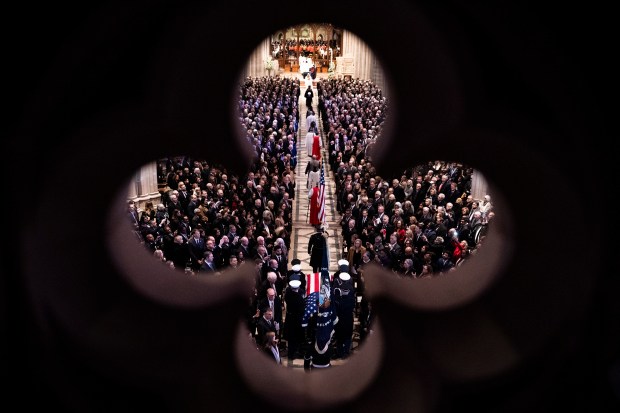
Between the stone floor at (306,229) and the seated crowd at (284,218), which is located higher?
the seated crowd at (284,218)

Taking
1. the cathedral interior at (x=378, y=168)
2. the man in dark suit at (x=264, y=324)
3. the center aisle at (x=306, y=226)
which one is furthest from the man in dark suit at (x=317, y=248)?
the cathedral interior at (x=378, y=168)

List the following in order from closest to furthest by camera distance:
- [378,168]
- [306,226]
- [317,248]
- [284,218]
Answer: [378,168] < [317,248] < [284,218] < [306,226]

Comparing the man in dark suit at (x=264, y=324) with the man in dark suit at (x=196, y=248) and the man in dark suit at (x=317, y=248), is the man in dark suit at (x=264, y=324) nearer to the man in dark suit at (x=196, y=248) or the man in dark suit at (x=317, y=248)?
the man in dark suit at (x=196, y=248)

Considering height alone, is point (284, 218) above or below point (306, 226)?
above

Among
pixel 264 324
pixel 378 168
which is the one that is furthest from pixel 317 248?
pixel 378 168

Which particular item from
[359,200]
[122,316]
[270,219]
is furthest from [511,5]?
[359,200]

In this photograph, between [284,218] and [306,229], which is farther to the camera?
[306,229]

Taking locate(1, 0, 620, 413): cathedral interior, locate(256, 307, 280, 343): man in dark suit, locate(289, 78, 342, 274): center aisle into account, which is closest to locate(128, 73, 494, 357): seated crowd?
locate(256, 307, 280, 343): man in dark suit

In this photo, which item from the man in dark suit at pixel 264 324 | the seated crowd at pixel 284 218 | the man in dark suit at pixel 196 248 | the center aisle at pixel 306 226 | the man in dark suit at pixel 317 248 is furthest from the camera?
the center aisle at pixel 306 226

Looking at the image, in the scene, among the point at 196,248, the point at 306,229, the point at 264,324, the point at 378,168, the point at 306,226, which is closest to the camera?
the point at 378,168

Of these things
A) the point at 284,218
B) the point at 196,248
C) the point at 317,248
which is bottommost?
the point at 317,248

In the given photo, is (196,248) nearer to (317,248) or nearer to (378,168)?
(317,248)

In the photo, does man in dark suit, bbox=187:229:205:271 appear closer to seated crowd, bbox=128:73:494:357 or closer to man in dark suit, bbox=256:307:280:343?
seated crowd, bbox=128:73:494:357

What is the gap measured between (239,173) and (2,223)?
1.27m
